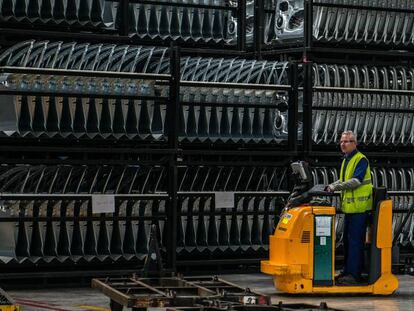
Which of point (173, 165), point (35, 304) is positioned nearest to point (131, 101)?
point (173, 165)

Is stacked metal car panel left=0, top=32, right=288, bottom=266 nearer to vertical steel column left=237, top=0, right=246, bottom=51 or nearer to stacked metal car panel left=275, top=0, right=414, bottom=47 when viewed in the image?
vertical steel column left=237, top=0, right=246, bottom=51

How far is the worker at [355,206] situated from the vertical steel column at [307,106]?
2.13m

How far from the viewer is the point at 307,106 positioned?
18719mm

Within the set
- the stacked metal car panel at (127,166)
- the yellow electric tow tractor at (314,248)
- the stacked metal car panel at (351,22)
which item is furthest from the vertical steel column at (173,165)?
the stacked metal car panel at (351,22)

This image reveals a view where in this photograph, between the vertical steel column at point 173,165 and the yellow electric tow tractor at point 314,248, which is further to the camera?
the vertical steel column at point 173,165

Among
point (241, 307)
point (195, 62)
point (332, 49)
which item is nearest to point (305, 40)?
point (332, 49)

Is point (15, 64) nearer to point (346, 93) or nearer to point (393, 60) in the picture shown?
point (346, 93)

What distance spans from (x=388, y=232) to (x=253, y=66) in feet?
11.9

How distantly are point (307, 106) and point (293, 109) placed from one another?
250 millimetres

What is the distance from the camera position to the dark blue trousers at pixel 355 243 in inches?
653

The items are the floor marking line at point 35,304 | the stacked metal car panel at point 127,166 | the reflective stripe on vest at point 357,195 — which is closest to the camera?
the floor marking line at point 35,304

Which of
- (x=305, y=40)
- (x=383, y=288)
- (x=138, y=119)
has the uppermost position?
(x=305, y=40)

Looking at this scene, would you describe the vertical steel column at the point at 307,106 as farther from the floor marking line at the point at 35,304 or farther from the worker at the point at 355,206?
the floor marking line at the point at 35,304

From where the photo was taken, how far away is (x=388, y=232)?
54.7 ft
